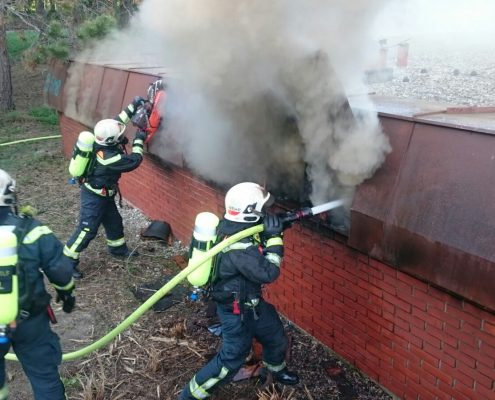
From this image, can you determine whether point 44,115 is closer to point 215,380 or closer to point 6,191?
point 6,191

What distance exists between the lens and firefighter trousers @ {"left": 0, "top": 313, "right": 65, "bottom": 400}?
10.6ft

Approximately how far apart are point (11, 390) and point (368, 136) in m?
3.20

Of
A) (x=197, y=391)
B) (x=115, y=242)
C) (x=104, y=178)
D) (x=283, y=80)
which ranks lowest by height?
(x=197, y=391)

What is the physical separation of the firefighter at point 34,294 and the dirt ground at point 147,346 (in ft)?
1.46

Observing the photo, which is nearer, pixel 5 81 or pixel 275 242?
pixel 275 242

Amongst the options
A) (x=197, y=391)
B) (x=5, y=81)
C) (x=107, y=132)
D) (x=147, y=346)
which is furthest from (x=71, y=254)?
(x=5, y=81)

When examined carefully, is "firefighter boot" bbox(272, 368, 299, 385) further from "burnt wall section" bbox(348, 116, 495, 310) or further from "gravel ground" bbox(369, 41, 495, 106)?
"gravel ground" bbox(369, 41, 495, 106)

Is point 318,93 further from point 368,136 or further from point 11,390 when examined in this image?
point 11,390

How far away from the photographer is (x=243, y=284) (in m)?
3.33

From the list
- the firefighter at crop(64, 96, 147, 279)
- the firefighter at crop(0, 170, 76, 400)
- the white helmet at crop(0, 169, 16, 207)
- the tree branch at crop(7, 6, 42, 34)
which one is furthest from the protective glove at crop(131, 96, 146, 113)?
the tree branch at crop(7, 6, 42, 34)

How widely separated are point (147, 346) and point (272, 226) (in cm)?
186

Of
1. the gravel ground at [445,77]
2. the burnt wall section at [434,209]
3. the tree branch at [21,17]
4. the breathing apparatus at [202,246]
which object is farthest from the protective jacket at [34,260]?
the tree branch at [21,17]

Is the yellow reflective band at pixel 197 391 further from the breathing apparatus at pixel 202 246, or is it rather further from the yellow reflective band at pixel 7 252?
the yellow reflective band at pixel 7 252

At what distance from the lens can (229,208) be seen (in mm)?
3303
